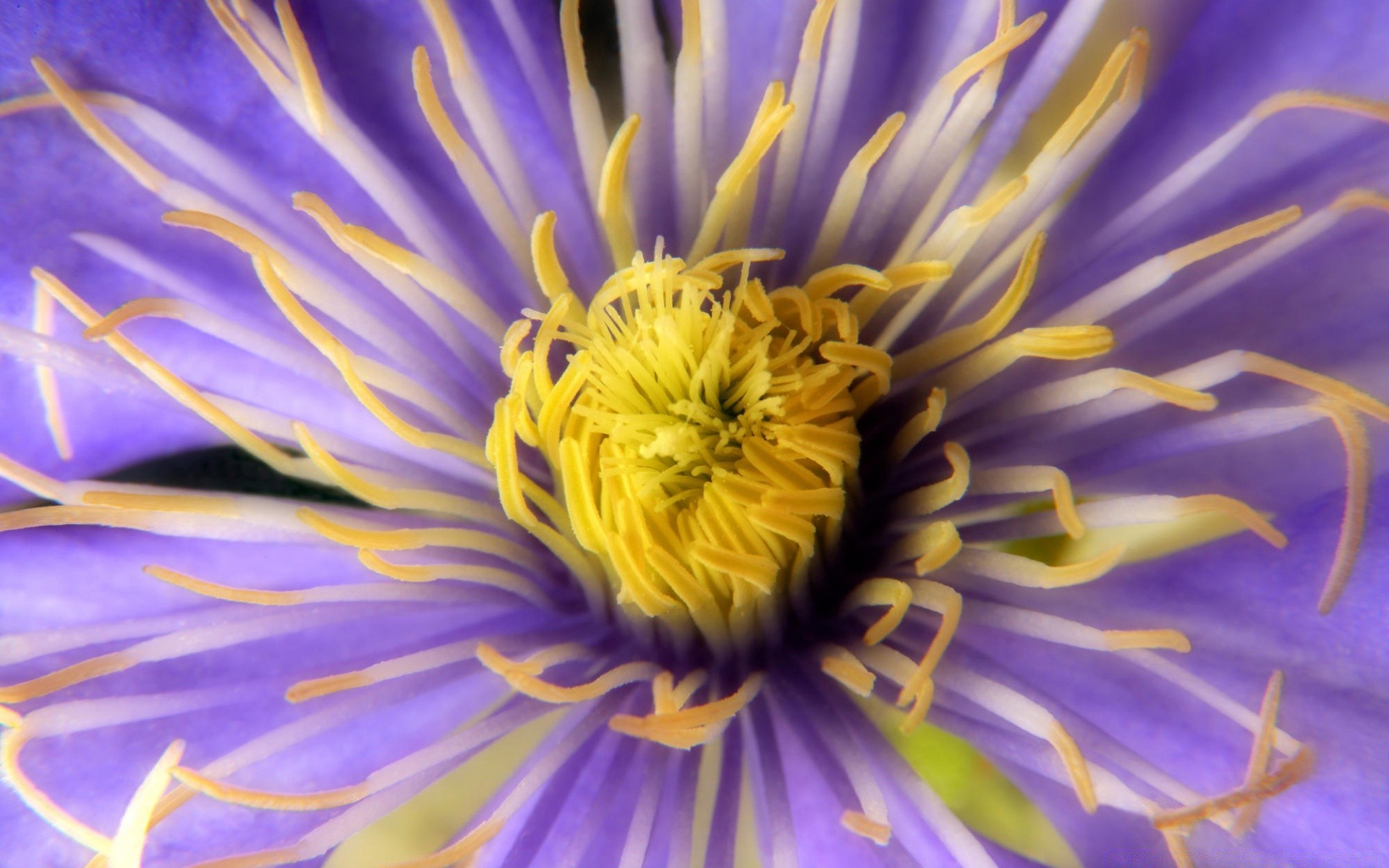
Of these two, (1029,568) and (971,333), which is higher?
(971,333)

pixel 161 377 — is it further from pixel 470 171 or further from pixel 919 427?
pixel 919 427

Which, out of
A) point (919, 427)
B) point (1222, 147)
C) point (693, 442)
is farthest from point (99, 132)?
point (1222, 147)

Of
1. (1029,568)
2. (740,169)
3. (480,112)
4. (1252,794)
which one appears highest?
(480,112)

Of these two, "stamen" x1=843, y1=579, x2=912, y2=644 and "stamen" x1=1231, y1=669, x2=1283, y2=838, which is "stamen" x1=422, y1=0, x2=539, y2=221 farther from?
"stamen" x1=1231, y1=669, x2=1283, y2=838

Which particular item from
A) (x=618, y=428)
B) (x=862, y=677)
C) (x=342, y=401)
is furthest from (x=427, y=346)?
(x=862, y=677)

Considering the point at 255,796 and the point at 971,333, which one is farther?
the point at 971,333

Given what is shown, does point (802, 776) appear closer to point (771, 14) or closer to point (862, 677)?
point (862, 677)
